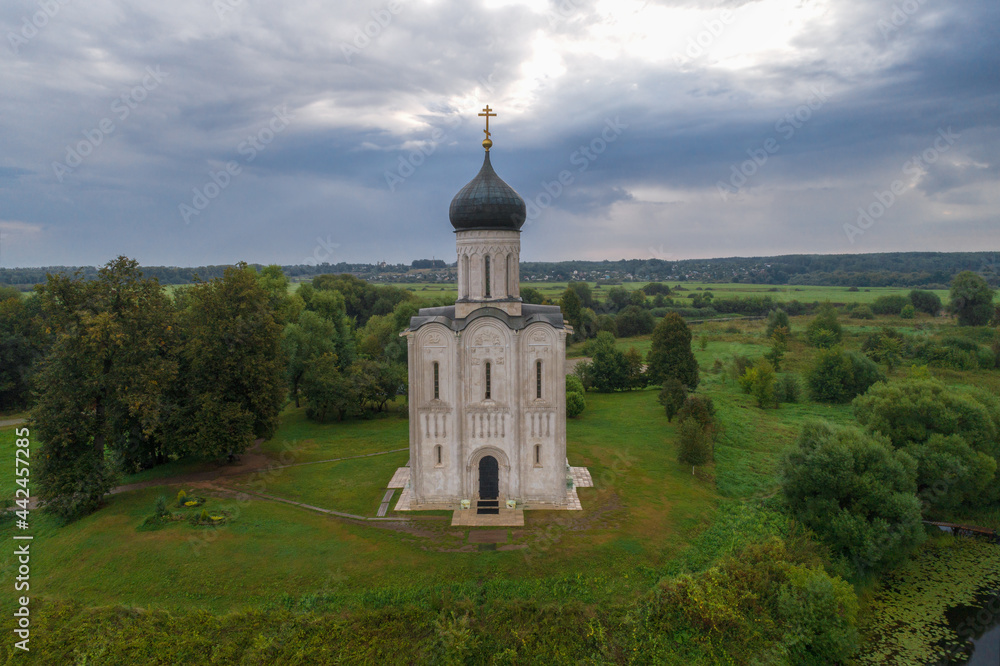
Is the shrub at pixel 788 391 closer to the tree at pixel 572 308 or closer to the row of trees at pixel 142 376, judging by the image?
the tree at pixel 572 308

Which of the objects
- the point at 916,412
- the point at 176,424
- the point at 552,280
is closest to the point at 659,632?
the point at 916,412

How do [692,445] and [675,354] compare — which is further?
[675,354]

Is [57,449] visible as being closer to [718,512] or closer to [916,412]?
[718,512]

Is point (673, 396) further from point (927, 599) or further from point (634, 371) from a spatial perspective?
point (927, 599)

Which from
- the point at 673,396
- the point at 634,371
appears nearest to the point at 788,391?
the point at 634,371

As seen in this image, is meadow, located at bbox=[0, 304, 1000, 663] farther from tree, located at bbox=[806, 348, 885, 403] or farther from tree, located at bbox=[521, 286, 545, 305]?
tree, located at bbox=[521, 286, 545, 305]

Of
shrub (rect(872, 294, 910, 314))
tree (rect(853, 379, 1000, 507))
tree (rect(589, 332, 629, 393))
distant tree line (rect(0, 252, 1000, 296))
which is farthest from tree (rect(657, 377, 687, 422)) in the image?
distant tree line (rect(0, 252, 1000, 296))
